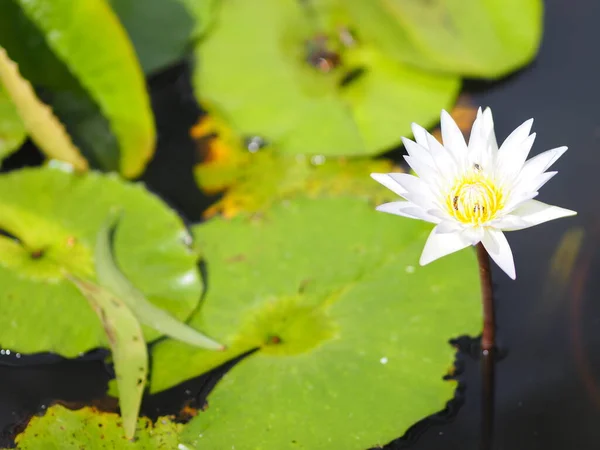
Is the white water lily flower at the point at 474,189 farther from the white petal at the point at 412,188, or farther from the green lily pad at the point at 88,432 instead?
the green lily pad at the point at 88,432

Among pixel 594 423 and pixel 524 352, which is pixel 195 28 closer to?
pixel 524 352

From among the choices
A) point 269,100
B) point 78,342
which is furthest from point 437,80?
point 78,342

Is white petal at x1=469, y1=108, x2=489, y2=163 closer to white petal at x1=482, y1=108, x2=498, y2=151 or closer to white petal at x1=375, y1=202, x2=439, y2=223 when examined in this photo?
white petal at x1=482, y1=108, x2=498, y2=151

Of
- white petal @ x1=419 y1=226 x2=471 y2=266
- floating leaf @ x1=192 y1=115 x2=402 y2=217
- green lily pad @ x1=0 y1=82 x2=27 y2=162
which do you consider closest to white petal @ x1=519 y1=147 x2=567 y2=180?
white petal @ x1=419 y1=226 x2=471 y2=266

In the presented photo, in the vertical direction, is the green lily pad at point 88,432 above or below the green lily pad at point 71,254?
below

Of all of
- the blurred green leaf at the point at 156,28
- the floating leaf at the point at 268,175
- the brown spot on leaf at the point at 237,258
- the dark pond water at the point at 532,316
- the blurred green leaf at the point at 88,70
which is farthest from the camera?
the blurred green leaf at the point at 156,28

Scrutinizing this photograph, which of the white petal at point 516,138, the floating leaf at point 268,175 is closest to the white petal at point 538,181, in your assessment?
the white petal at point 516,138

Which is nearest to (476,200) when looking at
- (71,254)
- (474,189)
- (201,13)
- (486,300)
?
(474,189)
